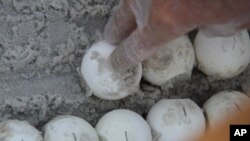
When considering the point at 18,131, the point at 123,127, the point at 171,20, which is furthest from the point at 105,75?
the point at 171,20

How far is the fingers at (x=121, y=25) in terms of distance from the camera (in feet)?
3.27

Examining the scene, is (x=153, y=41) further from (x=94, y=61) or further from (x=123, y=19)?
(x=94, y=61)

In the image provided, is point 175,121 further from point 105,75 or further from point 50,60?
point 50,60

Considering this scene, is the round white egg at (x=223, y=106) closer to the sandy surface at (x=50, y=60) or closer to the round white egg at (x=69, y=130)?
the sandy surface at (x=50, y=60)

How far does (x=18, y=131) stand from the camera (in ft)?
3.54

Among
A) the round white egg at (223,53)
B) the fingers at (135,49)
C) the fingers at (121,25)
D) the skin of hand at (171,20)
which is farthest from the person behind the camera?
the round white egg at (223,53)

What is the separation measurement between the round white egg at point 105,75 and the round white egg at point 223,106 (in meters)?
0.22

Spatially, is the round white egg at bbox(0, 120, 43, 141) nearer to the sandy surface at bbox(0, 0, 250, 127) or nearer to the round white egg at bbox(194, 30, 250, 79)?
the sandy surface at bbox(0, 0, 250, 127)

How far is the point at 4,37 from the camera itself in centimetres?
120

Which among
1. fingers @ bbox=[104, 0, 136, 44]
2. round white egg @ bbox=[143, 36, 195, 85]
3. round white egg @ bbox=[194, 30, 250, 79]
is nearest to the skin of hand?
fingers @ bbox=[104, 0, 136, 44]

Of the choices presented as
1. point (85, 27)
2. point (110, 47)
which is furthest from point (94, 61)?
point (85, 27)

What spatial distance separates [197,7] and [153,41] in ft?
0.64

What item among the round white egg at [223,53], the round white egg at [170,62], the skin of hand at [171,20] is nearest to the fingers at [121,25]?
the skin of hand at [171,20]

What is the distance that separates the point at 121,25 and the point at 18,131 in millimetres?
335
